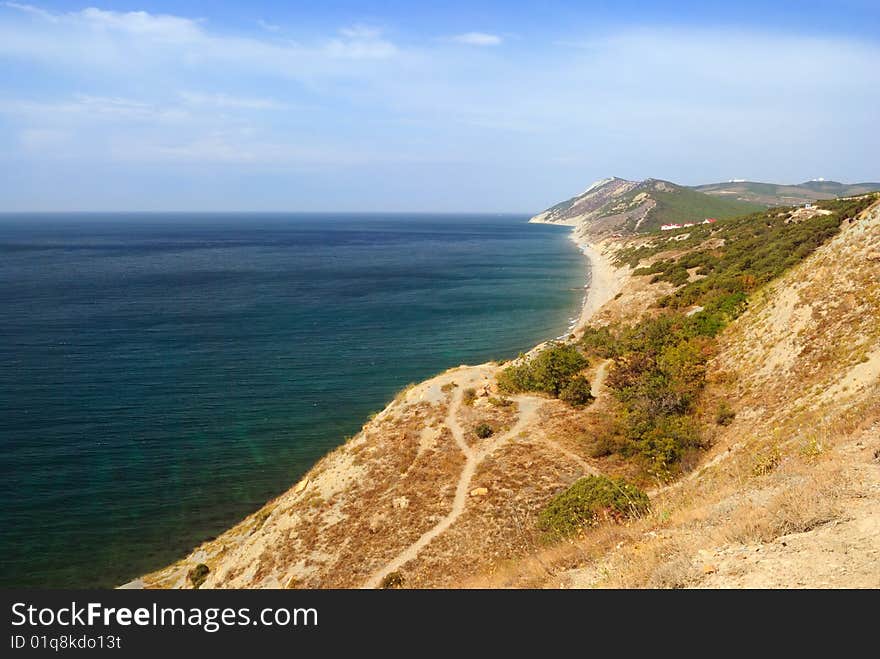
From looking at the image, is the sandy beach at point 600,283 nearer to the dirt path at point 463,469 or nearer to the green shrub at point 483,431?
the dirt path at point 463,469

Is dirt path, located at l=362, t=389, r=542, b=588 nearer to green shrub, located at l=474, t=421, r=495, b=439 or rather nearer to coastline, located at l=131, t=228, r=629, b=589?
coastline, located at l=131, t=228, r=629, b=589

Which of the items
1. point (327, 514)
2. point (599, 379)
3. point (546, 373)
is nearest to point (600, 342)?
point (599, 379)

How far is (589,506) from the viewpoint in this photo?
1873 cm

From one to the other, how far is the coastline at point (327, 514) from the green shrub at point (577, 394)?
4008mm

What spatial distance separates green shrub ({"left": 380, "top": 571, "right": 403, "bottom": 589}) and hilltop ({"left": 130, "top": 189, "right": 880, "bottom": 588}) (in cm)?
11

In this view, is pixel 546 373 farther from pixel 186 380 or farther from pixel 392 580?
pixel 186 380

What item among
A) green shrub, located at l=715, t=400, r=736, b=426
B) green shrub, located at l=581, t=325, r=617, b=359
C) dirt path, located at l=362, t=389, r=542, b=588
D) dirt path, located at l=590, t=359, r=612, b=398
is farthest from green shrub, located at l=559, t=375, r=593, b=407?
green shrub, located at l=715, t=400, r=736, b=426

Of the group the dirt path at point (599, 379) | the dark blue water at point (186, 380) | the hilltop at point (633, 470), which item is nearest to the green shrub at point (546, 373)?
the hilltop at point (633, 470)

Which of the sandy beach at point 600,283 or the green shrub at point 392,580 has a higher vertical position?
the sandy beach at point 600,283

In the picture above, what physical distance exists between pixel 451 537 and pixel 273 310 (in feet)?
218

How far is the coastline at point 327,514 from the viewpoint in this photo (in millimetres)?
21672

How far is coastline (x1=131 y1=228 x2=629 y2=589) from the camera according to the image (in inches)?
853

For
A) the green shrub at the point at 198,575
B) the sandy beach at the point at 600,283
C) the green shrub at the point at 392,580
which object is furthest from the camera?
the sandy beach at the point at 600,283
